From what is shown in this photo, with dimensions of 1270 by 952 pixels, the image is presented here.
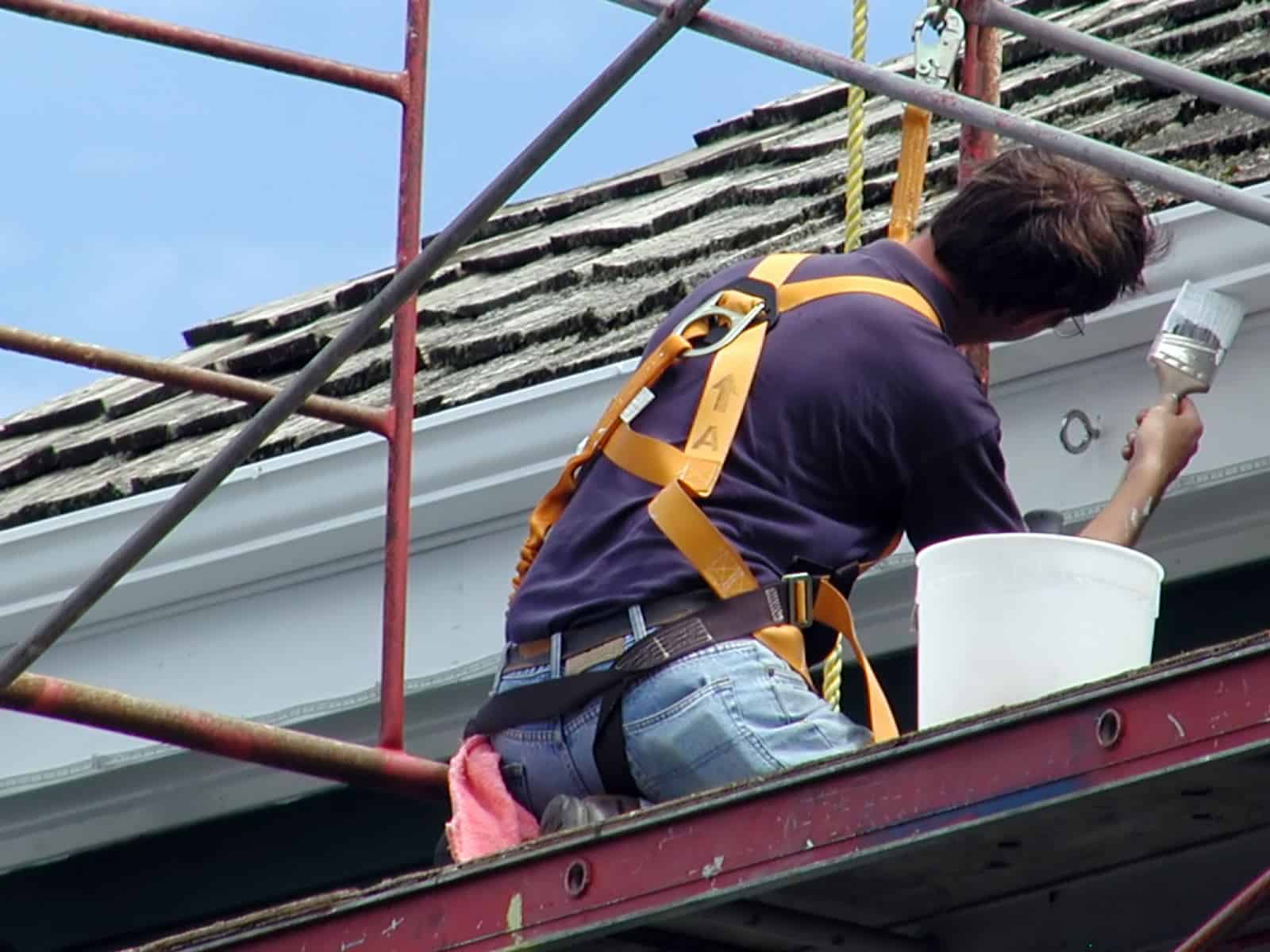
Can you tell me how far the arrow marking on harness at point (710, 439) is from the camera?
11.2 ft

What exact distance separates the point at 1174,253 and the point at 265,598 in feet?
5.79

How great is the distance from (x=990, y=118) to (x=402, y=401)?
4.21 ft

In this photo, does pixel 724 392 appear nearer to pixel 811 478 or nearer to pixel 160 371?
pixel 811 478

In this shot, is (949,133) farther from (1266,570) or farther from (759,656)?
(759,656)

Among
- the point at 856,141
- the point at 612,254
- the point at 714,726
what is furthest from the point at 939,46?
the point at 612,254

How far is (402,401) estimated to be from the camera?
408cm

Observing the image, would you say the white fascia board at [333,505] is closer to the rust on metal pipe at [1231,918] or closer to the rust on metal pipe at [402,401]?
the rust on metal pipe at [402,401]

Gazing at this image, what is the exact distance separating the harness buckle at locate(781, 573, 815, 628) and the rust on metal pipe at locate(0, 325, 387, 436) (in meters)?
0.83

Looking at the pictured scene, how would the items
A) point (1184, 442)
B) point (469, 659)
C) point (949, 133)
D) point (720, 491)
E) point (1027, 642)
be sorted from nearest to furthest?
1. point (1027, 642)
2. point (720, 491)
3. point (1184, 442)
4. point (469, 659)
5. point (949, 133)

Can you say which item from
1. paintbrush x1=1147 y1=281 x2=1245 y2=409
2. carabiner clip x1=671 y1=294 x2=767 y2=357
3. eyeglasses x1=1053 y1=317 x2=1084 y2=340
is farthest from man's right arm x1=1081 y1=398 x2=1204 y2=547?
carabiner clip x1=671 y1=294 x2=767 y2=357

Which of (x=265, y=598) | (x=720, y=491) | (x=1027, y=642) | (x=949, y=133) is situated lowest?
(x=1027, y=642)

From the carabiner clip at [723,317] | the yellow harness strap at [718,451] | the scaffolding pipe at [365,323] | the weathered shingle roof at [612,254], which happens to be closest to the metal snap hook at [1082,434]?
the weathered shingle roof at [612,254]

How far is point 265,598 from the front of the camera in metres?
4.86

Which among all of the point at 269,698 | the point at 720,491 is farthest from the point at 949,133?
the point at 720,491
